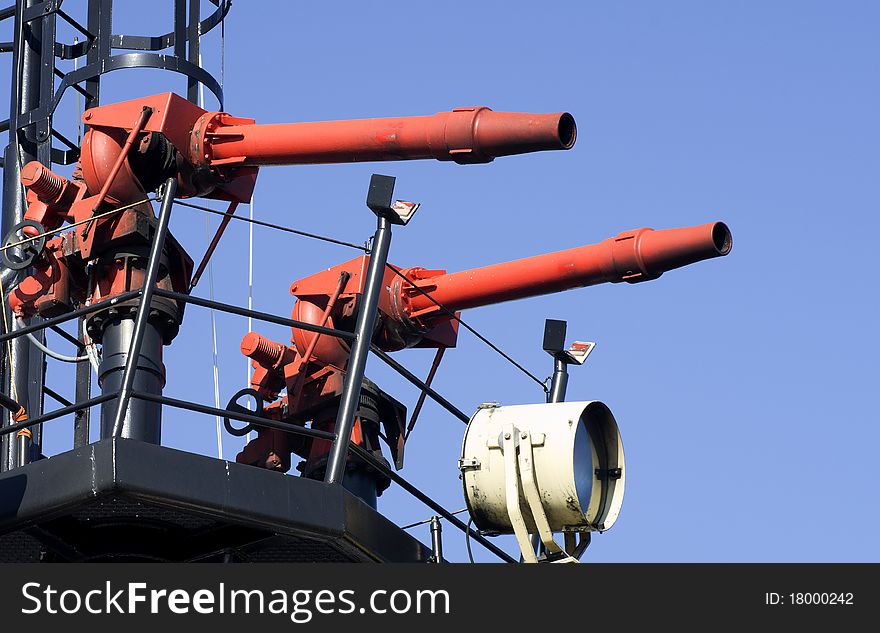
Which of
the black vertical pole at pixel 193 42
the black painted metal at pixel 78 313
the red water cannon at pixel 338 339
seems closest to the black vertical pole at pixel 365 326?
the black painted metal at pixel 78 313

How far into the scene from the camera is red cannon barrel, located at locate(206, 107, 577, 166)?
39.6ft

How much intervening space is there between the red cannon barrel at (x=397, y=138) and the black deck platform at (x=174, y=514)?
2189mm

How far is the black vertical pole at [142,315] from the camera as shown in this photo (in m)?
10.9

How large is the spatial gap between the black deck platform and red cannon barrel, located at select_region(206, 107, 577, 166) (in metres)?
2.19

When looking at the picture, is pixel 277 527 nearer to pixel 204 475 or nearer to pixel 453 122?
pixel 204 475

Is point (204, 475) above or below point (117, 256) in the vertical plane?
below

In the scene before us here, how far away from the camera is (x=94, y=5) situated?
16.0 meters

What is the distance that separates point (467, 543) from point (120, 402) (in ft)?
7.78

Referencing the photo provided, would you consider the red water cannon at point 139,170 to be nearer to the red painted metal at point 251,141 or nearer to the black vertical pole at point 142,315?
A: the red painted metal at point 251,141

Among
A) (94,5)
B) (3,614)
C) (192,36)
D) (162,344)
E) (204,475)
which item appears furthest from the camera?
(94,5)

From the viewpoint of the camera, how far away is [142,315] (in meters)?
11.3

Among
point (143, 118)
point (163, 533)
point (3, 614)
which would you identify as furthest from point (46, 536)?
point (143, 118)

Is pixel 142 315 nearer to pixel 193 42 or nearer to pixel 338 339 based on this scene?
pixel 193 42

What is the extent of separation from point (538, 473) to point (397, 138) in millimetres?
2237
